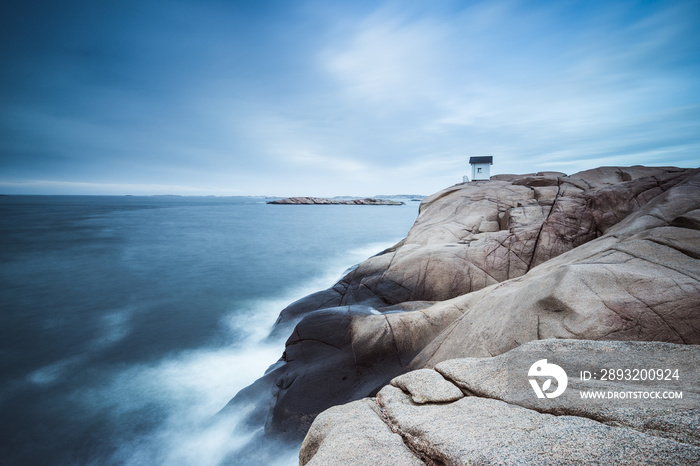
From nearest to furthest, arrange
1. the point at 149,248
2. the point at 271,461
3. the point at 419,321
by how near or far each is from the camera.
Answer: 1. the point at 271,461
2. the point at 419,321
3. the point at 149,248

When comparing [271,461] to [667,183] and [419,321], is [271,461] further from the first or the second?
[667,183]

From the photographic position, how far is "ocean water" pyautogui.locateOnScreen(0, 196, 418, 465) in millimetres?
7703

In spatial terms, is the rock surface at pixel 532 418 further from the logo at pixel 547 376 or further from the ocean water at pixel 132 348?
the ocean water at pixel 132 348

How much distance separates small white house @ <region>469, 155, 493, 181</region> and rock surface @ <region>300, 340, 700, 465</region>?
1379 inches

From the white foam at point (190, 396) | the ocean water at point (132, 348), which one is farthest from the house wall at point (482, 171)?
the white foam at point (190, 396)

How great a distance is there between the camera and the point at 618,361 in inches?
138

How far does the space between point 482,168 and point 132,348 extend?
3690 cm

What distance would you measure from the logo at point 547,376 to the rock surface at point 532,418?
0.28 ft

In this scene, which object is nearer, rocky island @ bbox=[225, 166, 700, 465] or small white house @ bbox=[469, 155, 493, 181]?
rocky island @ bbox=[225, 166, 700, 465]

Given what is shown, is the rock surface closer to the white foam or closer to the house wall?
the white foam

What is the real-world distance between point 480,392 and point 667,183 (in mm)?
12453

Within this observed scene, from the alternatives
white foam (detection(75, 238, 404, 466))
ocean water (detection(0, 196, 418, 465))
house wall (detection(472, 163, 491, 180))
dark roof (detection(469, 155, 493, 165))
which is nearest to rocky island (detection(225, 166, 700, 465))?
white foam (detection(75, 238, 404, 466))

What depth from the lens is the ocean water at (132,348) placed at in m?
7.70

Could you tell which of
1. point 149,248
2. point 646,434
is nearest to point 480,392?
point 646,434
